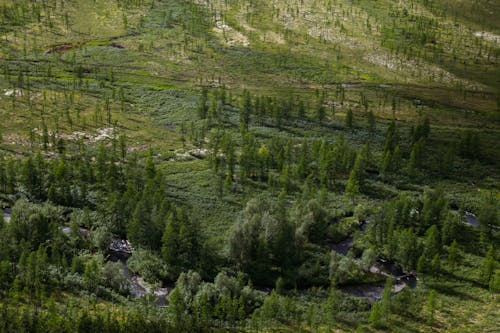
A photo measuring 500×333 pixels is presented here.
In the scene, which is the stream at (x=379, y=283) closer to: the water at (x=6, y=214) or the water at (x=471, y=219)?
the water at (x=471, y=219)

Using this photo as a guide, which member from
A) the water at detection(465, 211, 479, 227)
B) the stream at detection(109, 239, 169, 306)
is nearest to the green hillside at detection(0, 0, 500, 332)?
the stream at detection(109, 239, 169, 306)

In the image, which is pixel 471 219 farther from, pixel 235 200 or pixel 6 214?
pixel 6 214

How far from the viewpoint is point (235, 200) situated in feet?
313

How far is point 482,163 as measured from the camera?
11750cm

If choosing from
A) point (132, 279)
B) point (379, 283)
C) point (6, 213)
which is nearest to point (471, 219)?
point (379, 283)

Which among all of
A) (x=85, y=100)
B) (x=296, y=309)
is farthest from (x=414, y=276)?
(x=85, y=100)

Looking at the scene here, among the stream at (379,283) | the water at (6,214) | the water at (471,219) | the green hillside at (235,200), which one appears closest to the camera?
the green hillside at (235,200)

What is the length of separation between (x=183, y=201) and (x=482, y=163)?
236 ft

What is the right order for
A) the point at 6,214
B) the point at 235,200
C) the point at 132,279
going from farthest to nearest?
the point at 235,200
the point at 6,214
the point at 132,279

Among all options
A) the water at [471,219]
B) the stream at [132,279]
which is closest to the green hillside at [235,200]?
the stream at [132,279]

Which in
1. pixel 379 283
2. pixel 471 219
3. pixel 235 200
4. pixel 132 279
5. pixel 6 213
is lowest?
pixel 132 279

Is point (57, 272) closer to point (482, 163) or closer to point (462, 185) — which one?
point (462, 185)

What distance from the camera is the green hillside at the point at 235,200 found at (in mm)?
66375

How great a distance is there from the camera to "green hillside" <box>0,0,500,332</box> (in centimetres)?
6638
